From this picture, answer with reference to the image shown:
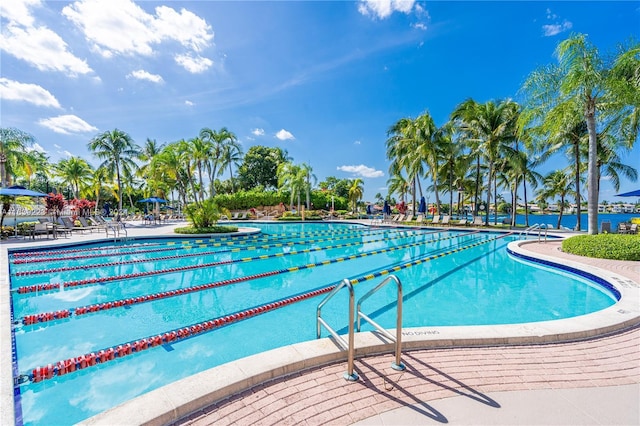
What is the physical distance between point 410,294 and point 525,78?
438 inches

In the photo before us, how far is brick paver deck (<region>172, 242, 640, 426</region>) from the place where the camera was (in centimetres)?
220

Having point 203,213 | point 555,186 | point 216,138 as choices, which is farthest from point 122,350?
point 555,186

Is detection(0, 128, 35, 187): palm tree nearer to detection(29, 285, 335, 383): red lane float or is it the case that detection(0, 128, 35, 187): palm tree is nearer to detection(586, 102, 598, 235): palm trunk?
detection(29, 285, 335, 383): red lane float

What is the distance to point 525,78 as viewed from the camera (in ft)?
39.2

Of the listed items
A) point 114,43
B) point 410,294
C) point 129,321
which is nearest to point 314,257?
point 410,294

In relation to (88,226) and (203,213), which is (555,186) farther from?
(88,226)

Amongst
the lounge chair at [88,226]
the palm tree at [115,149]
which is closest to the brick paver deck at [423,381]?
the lounge chair at [88,226]

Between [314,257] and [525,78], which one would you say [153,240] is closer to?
[314,257]

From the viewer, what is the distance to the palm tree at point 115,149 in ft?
83.5

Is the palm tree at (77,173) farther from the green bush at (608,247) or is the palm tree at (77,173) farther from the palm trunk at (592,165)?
the palm trunk at (592,165)

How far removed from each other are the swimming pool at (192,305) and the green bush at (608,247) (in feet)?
6.21

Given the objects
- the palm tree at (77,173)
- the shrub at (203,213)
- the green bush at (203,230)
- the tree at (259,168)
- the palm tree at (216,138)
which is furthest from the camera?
the tree at (259,168)

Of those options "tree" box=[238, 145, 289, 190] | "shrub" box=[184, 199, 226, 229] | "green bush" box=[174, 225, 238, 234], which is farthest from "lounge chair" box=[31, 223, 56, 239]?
"tree" box=[238, 145, 289, 190]

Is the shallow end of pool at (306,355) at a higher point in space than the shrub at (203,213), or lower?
lower
